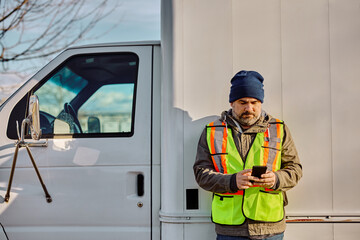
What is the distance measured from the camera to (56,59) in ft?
11.3

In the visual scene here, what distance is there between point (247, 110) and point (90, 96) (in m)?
1.28

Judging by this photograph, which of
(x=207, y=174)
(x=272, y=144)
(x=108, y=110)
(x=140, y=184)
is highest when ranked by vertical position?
(x=108, y=110)

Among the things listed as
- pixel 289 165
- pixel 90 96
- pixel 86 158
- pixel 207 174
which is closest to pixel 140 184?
pixel 86 158

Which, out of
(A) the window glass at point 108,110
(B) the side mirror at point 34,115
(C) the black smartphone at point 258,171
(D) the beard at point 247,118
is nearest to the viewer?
(C) the black smartphone at point 258,171

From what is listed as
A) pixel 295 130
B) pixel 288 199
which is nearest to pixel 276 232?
pixel 288 199

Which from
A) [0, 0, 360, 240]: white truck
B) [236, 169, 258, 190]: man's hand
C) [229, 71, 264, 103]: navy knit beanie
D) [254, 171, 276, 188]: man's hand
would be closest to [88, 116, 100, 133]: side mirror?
[0, 0, 360, 240]: white truck

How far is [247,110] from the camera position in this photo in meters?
2.74

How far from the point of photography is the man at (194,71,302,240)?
2699 mm

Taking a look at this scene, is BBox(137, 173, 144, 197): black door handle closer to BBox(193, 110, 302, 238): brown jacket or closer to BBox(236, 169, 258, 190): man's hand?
BBox(193, 110, 302, 238): brown jacket

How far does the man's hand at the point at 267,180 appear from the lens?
257 centimetres

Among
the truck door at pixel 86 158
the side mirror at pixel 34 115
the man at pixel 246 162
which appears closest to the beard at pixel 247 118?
the man at pixel 246 162

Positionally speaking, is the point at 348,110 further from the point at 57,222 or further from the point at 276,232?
the point at 57,222

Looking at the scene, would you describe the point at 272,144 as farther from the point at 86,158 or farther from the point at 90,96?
the point at 90,96

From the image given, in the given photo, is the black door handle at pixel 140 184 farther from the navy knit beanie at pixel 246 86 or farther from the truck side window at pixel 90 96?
the navy knit beanie at pixel 246 86
